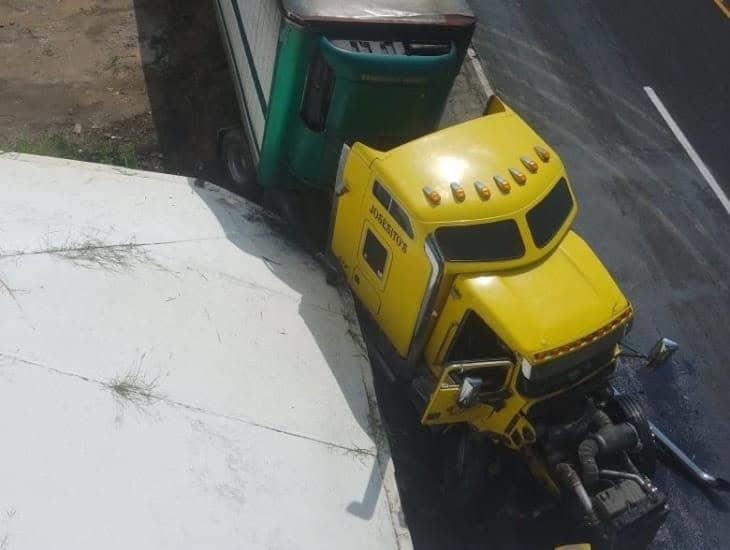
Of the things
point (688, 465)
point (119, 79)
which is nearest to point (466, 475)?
point (688, 465)

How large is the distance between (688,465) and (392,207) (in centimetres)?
479

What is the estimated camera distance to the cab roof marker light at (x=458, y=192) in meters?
7.87

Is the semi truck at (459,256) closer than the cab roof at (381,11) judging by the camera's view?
Yes

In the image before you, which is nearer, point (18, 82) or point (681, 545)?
point (681, 545)

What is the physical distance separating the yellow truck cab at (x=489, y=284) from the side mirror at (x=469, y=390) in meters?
0.02

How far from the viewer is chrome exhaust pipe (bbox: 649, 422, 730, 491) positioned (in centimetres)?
951

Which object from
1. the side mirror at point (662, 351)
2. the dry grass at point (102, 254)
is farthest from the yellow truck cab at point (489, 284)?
the dry grass at point (102, 254)

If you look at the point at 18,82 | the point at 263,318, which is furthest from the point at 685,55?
the point at 18,82

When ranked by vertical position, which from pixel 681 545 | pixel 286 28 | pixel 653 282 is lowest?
pixel 681 545

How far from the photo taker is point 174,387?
7422mm

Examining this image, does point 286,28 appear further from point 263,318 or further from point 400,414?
point 400,414

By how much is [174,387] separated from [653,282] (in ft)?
23.4

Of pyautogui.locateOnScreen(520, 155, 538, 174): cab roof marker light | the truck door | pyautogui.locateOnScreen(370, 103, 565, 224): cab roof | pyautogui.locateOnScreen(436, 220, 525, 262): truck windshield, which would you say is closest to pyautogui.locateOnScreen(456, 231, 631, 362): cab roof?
pyautogui.locateOnScreen(436, 220, 525, 262): truck windshield

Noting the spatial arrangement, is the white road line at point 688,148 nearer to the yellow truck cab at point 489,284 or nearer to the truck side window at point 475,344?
the yellow truck cab at point 489,284
